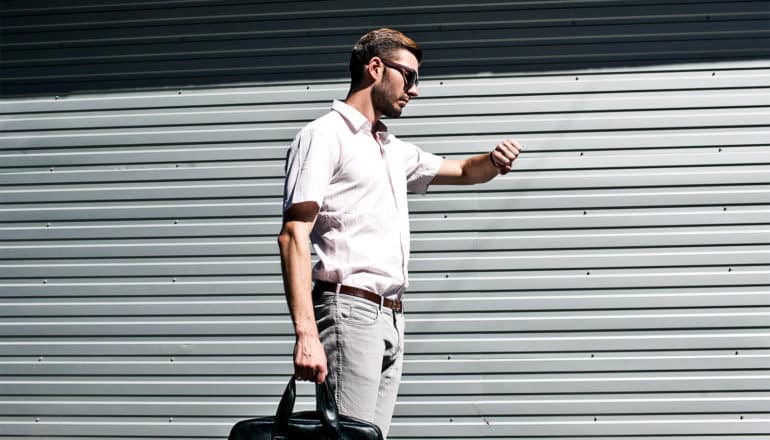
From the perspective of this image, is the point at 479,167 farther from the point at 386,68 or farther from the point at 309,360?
the point at 309,360

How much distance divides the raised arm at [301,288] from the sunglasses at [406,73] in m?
0.66

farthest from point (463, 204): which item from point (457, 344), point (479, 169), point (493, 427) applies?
point (479, 169)

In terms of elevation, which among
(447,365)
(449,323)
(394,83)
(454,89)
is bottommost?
(447,365)

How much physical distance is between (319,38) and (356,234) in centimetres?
257

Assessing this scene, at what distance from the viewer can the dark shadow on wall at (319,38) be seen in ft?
17.9

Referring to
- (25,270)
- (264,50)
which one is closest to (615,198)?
(264,50)

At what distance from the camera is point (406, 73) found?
142 inches

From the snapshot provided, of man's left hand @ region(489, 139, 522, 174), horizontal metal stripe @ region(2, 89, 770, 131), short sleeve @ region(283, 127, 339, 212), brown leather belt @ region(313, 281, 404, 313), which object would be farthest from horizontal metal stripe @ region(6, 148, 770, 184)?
short sleeve @ region(283, 127, 339, 212)

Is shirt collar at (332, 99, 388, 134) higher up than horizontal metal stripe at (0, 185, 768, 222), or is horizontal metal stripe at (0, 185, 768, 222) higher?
shirt collar at (332, 99, 388, 134)

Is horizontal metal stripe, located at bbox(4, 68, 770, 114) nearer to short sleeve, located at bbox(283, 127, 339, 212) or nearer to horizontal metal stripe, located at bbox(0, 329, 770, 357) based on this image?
horizontal metal stripe, located at bbox(0, 329, 770, 357)

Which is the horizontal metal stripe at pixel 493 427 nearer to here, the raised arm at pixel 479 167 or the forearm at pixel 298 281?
the raised arm at pixel 479 167

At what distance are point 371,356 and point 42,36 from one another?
3.72 meters

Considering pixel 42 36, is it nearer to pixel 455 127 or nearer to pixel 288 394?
pixel 455 127

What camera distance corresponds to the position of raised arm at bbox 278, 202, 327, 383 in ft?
9.81
